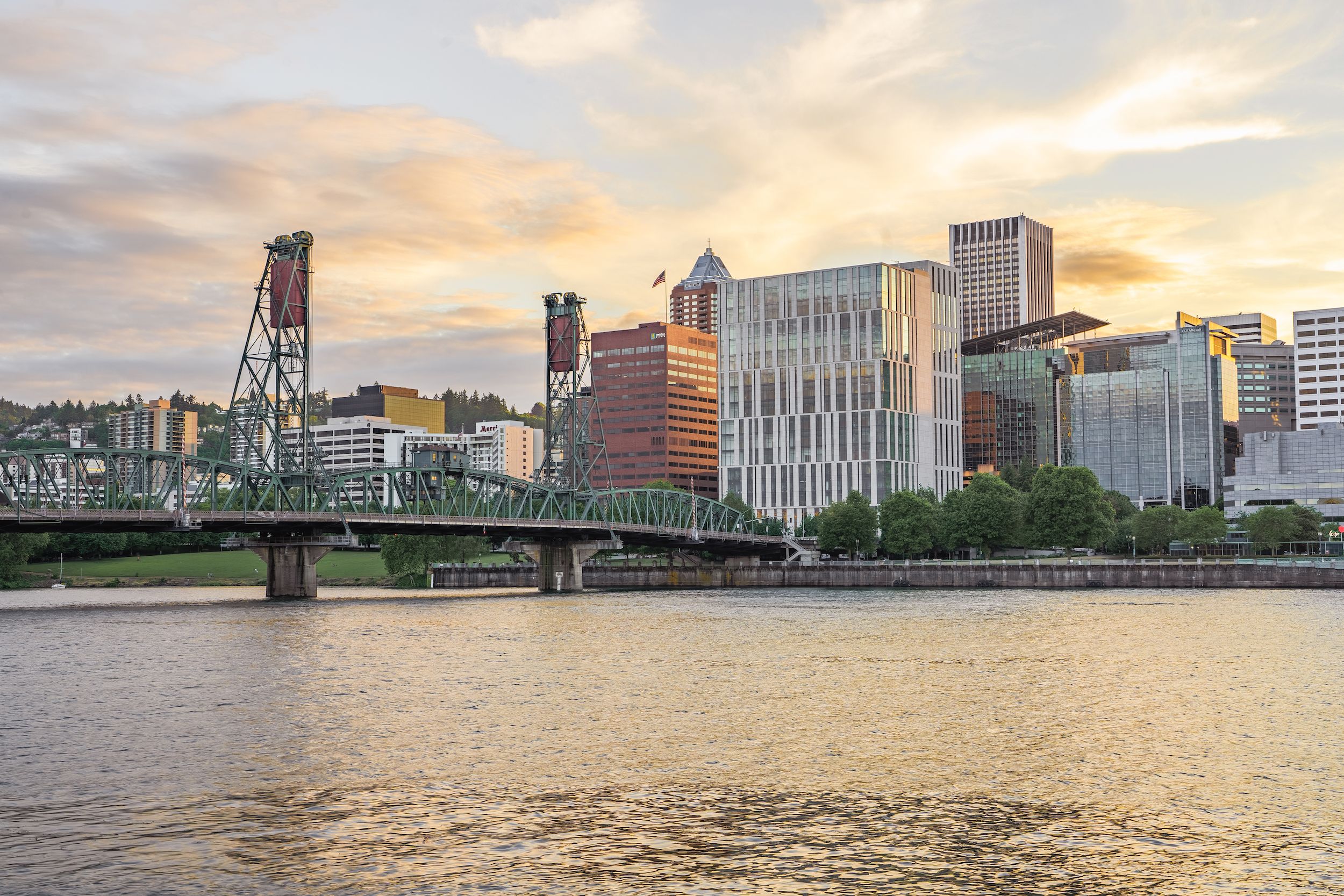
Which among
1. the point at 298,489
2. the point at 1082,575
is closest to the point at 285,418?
the point at 298,489

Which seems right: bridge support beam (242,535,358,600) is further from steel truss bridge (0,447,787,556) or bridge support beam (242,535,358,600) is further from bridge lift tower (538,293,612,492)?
bridge lift tower (538,293,612,492)

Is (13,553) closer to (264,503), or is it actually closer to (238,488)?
(264,503)

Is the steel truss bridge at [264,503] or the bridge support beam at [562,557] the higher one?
the steel truss bridge at [264,503]

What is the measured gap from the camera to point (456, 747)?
38.2 metres

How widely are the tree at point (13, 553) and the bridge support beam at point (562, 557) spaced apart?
67800 mm

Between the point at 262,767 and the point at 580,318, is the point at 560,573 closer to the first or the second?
the point at 580,318

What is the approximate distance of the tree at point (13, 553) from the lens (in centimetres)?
17888

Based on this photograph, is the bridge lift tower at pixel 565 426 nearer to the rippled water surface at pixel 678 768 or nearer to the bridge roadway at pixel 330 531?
the bridge roadway at pixel 330 531

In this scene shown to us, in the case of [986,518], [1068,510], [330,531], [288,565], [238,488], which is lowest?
[288,565]

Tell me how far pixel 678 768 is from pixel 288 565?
117 m

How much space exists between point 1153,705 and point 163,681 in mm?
40571

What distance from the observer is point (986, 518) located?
191m

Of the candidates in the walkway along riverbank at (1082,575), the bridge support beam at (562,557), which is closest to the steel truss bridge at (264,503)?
the bridge support beam at (562,557)

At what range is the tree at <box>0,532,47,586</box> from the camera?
17888 centimetres
